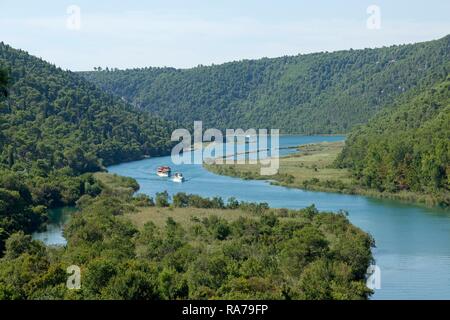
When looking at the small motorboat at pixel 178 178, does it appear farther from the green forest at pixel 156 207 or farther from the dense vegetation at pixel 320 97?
the dense vegetation at pixel 320 97

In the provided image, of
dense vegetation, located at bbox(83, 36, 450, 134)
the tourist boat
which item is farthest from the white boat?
dense vegetation, located at bbox(83, 36, 450, 134)

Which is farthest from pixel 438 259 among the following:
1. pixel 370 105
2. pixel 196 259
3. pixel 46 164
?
pixel 370 105

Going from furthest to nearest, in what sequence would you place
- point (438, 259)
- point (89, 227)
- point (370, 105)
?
point (370, 105) < point (89, 227) < point (438, 259)

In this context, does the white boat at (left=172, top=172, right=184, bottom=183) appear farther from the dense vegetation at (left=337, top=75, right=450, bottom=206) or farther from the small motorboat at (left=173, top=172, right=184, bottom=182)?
the dense vegetation at (left=337, top=75, right=450, bottom=206)

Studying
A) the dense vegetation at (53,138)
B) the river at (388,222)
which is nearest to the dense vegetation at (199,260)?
the river at (388,222)

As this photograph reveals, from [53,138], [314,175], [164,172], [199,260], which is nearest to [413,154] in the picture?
[314,175]
